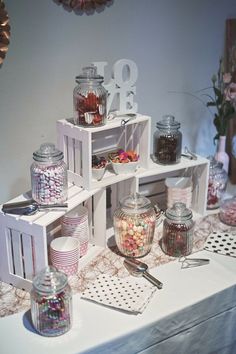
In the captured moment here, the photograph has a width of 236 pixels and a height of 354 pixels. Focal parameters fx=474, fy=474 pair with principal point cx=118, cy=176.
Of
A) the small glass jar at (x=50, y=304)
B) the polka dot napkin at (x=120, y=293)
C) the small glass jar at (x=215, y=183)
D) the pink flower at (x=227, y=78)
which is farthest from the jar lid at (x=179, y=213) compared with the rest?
the pink flower at (x=227, y=78)

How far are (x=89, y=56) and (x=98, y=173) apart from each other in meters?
0.44

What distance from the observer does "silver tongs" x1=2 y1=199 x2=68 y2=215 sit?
1.37 metres

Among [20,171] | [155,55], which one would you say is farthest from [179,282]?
[155,55]

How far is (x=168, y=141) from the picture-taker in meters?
1.73

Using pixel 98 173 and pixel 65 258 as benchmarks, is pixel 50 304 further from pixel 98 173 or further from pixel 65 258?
pixel 98 173

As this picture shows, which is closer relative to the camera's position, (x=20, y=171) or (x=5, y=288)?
(x=5, y=288)

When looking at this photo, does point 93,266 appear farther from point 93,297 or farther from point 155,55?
point 155,55

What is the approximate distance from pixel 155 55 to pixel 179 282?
91 cm

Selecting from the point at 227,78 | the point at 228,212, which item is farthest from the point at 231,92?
the point at 228,212

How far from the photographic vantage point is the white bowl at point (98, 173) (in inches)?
61.1

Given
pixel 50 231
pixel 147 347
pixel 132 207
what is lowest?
pixel 147 347

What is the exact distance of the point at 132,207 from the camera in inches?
60.4

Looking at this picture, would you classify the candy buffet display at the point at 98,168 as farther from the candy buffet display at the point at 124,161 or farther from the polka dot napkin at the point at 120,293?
the polka dot napkin at the point at 120,293

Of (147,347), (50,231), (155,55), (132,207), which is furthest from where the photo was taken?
(155,55)
